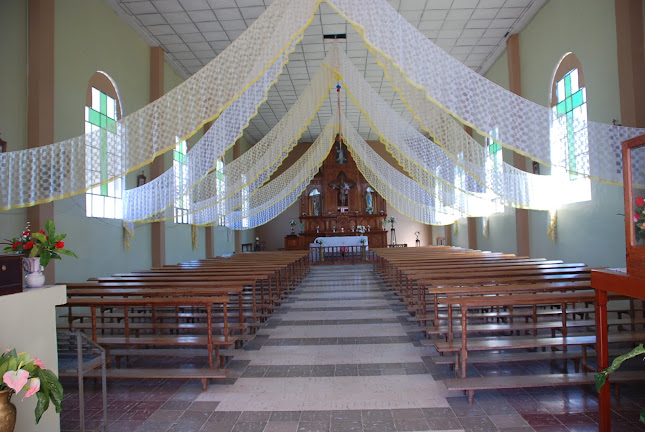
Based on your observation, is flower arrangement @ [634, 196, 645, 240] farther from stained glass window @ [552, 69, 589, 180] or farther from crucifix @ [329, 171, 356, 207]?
crucifix @ [329, 171, 356, 207]

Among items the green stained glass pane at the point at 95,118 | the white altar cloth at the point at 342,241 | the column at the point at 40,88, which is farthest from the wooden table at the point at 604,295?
the white altar cloth at the point at 342,241

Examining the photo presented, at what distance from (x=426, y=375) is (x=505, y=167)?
12.9 feet

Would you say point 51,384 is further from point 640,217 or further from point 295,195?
point 295,195

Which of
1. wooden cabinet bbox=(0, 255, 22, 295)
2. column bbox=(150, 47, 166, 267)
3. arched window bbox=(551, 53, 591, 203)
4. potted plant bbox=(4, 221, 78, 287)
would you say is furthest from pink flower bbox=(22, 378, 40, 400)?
column bbox=(150, 47, 166, 267)

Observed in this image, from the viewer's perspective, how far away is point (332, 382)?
3.73 metres

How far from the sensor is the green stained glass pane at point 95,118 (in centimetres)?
768

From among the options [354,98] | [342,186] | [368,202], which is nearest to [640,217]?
[354,98]

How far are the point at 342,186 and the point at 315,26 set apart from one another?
9821 mm

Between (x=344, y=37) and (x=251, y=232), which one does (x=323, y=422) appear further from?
(x=251, y=232)

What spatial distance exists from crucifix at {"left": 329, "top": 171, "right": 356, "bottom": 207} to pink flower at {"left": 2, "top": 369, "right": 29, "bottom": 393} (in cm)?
1700

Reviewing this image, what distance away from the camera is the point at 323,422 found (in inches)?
118

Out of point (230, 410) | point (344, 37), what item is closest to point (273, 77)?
point (230, 410)

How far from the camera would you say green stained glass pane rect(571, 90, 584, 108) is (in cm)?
782

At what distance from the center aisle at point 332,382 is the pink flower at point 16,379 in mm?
1567
